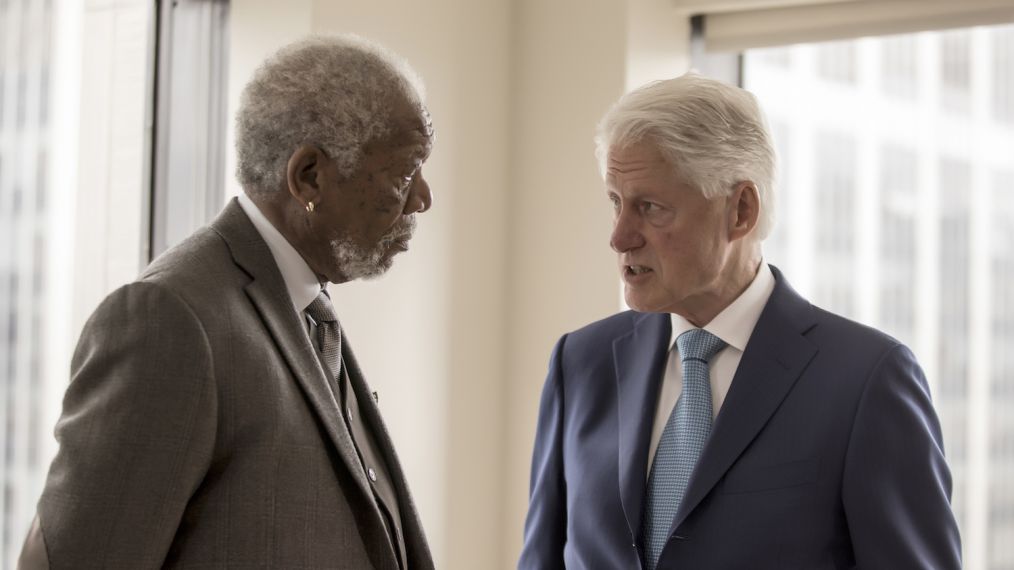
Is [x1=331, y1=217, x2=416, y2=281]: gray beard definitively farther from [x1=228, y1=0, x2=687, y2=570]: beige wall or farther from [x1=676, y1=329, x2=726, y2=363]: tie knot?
[x1=228, y1=0, x2=687, y2=570]: beige wall

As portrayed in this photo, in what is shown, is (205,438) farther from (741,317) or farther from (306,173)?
(741,317)

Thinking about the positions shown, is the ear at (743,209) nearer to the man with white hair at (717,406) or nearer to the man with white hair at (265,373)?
the man with white hair at (717,406)

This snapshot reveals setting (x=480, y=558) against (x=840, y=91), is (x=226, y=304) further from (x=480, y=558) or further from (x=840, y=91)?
(x=840, y=91)

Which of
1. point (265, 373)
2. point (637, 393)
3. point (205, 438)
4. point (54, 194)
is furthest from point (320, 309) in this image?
point (54, 194)

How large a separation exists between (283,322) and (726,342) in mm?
717

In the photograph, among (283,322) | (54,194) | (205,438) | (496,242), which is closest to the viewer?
(205,438)

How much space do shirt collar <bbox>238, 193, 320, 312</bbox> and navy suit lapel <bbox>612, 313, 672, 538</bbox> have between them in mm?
559

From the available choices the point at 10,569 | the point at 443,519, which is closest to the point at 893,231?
the point at 443,519

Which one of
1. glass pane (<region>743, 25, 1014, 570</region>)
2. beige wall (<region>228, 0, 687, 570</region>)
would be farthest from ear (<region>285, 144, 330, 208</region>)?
glass pane (<region>743, 25, 1014, 570</region>)

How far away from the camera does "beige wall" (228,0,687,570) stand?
2910 mm

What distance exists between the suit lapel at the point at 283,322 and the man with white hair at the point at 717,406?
1.56 feet

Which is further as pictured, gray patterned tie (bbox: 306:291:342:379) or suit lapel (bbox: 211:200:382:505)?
gray patterned tie (bbox: 306:291:342:379)

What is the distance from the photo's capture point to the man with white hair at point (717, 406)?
1.57 m

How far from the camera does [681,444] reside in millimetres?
1714
